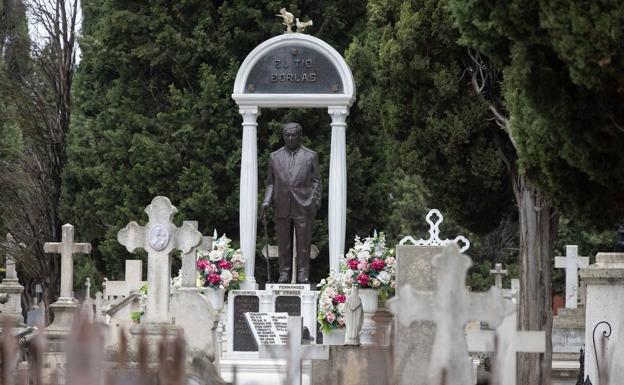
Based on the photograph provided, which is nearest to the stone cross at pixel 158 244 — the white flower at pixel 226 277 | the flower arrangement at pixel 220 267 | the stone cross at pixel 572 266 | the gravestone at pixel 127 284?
the flower arrangement at pixel 220 267

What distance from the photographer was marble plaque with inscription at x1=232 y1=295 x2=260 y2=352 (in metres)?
20.0

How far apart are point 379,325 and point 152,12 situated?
1238 centimetres

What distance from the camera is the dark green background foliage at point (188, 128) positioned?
27797 millimetres

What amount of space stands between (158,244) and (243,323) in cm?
583

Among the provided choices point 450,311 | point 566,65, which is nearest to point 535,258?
point 566,65

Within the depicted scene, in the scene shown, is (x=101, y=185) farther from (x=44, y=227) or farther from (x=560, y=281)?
(x=560, y=281)

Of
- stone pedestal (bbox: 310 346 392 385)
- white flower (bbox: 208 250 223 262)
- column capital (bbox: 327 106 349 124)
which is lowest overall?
stone pedestal (bbox: 310 346 392 385)

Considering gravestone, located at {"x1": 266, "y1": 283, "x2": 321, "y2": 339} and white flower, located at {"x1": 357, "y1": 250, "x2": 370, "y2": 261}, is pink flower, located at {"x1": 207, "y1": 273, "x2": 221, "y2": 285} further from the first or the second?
white flower, located at {"x1": 357, "y1": 250, "x2": 370, "y2": 261}

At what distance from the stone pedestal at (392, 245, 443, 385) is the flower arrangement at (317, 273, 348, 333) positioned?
19.4ft

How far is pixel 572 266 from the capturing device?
29.6 meters

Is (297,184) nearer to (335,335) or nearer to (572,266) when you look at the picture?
(335,335)

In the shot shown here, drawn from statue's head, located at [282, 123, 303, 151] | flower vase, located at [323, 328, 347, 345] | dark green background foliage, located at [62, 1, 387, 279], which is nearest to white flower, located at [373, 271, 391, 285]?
flower vase, located at [323, 328, 347, 345]

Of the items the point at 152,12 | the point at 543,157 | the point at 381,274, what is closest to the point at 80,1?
the point at 152,12

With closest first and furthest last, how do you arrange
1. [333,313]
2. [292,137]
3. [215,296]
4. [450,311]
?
[450,311]
[333,313]
[215,296]
[292,137]
